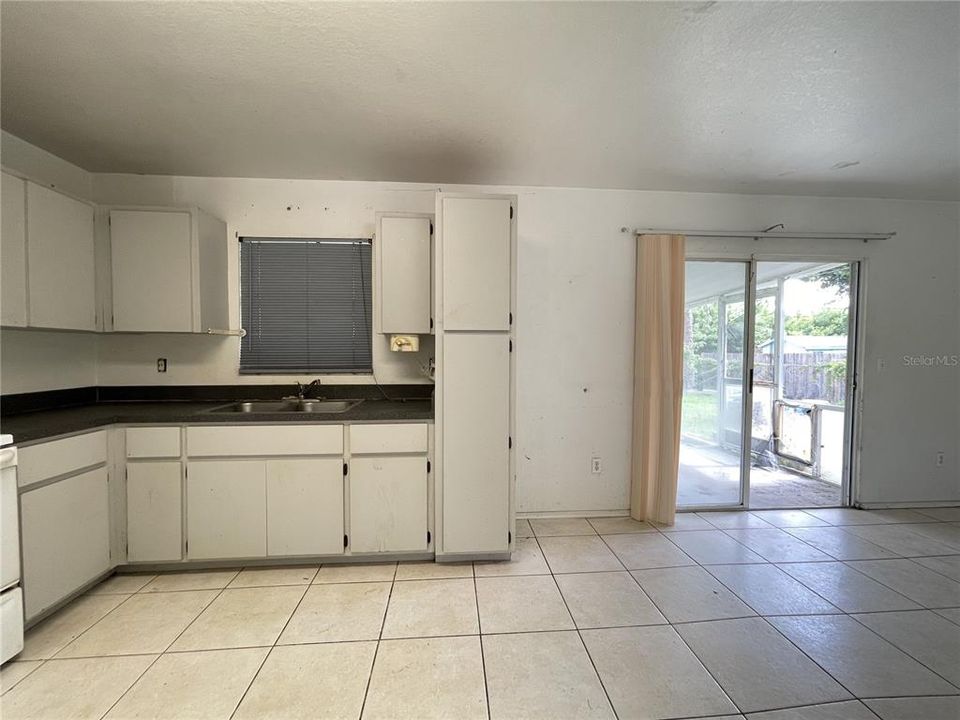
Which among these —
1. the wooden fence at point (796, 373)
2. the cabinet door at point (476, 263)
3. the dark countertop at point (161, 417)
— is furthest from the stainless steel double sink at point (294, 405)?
the wooden fence at point (796, 373)

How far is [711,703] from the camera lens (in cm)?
140

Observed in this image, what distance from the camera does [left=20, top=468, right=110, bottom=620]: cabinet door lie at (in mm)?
1702

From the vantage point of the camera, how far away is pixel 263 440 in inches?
87.4

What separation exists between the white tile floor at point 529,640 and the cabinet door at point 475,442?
242mm

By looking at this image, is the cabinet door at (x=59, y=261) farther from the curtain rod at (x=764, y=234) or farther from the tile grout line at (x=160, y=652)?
the curtain rod at (x=764, y=234)

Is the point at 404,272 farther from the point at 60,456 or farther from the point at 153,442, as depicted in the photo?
the point at 60,456

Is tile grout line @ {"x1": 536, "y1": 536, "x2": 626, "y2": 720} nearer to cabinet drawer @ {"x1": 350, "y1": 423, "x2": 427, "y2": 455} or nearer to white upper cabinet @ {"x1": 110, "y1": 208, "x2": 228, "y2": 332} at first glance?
cabinet drawer @ {"x1": 350, "y1": 423, "x2": 427, "y2": 455}

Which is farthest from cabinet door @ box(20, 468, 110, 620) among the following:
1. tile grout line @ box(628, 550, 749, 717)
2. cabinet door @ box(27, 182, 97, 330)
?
tile grout line @ box(628, 550, 749, 717)

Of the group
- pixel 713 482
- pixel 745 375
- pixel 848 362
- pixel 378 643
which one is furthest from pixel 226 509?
pixel 848 362

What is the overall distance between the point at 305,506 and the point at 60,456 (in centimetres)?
117

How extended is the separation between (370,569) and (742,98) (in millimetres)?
3287

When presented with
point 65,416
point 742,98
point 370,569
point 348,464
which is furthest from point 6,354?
point 742,98

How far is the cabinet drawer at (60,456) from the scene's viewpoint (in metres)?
1.69

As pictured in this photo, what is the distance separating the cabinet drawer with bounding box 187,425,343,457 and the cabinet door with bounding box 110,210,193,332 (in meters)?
0.79
